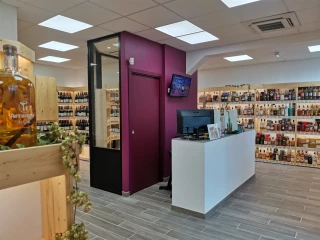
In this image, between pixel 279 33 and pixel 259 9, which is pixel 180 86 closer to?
pixel 279 33

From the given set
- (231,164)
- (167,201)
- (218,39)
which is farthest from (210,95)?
(167,201)

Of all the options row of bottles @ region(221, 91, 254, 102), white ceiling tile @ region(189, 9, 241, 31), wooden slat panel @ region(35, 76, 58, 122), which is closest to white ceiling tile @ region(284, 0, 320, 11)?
white ceiling tile @ region(189, 9, 241, 31)

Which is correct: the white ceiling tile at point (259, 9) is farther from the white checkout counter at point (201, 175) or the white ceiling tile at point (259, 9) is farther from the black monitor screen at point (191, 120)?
the white checkout counter at point (201, 175)

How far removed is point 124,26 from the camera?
3910mm

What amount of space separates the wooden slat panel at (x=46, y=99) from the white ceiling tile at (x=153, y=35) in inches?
71.9

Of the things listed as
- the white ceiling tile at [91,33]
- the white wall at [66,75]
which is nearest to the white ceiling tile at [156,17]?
the white ceiling tile at [91,33]

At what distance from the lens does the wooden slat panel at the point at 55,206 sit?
1.15m

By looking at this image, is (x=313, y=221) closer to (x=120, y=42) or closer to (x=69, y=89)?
(x=120, y=42)

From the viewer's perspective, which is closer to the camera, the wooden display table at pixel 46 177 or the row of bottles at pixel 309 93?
the wooden display table at pixel 46 177

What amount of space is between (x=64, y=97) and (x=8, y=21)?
15.6ft

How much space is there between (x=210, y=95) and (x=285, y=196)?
439 cm

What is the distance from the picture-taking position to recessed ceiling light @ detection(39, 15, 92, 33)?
144 inches

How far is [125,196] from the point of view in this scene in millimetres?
4262

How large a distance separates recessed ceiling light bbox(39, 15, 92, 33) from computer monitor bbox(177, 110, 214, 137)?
6.92 ft
